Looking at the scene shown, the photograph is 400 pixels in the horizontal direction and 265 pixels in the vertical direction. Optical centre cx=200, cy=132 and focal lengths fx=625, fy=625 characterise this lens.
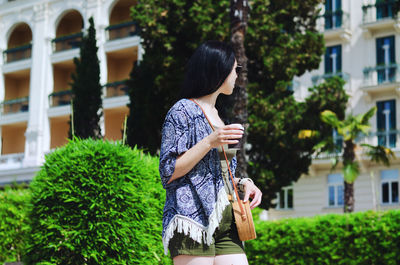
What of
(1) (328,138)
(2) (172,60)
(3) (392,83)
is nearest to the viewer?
(2) (172,60)

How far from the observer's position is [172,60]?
744 inches

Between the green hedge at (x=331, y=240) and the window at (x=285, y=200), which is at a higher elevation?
the window at (x=285, y=200)

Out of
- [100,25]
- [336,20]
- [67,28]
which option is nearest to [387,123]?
[336,20]

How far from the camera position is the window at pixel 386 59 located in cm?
2983

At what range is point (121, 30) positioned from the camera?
35.2 m

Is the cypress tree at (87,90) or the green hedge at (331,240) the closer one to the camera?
the green hedge at (331,240)

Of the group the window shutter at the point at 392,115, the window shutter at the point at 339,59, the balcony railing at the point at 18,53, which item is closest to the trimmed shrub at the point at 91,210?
the window shutter at the point at 392,115

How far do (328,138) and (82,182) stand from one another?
1936 centimetres

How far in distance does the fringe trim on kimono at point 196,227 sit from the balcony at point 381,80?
28006mm

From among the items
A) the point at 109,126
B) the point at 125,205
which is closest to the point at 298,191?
the point at 109,126

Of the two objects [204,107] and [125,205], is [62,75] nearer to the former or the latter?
[125,205]

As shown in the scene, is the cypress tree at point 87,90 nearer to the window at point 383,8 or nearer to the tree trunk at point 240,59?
the tree trunk at point 240,59

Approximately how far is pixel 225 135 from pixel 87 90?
24.4 meters

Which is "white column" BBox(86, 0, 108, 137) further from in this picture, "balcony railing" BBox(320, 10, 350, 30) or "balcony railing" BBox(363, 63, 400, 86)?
"balcony railing" BBox(363, 63, 400, 86)
